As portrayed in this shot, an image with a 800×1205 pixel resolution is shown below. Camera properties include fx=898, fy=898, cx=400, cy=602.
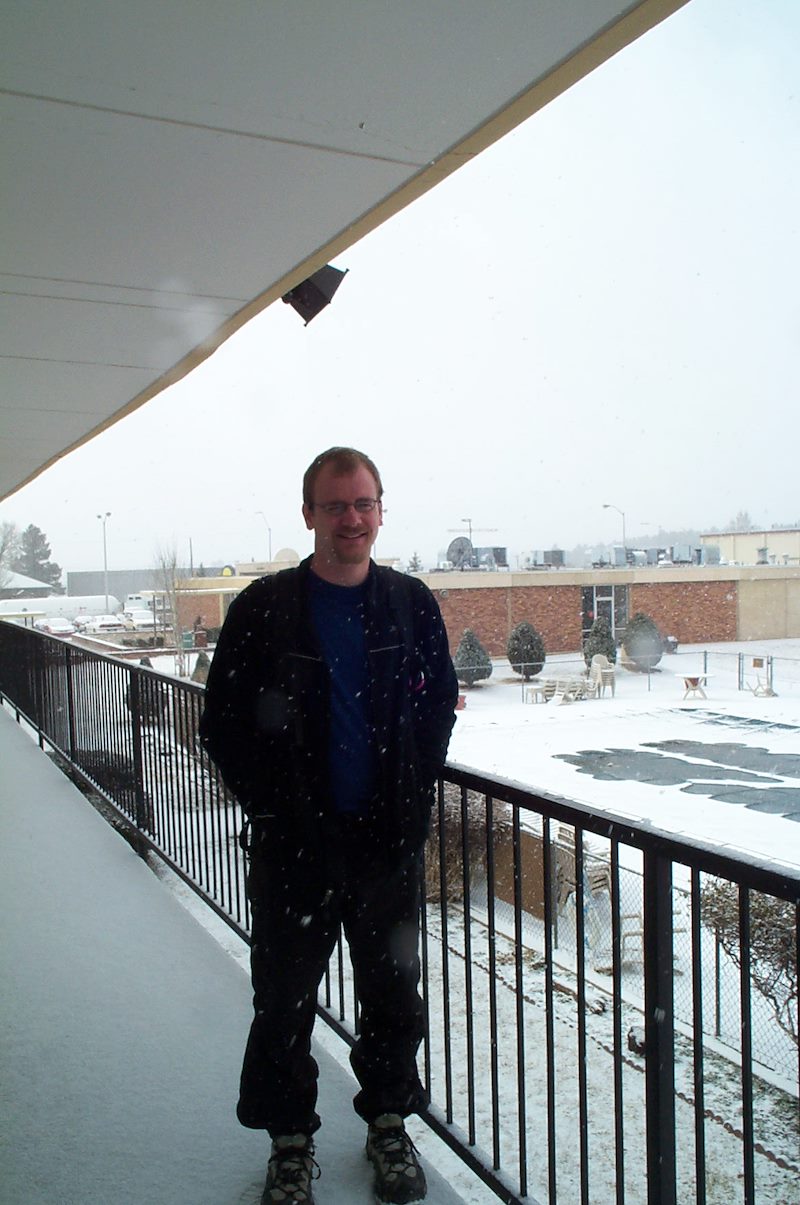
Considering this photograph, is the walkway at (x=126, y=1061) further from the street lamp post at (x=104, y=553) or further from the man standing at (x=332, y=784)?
the street lamp post at (x=104, y=553)

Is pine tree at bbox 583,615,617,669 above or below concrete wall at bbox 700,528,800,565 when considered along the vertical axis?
below

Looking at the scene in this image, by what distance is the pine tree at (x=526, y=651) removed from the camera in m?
7.43

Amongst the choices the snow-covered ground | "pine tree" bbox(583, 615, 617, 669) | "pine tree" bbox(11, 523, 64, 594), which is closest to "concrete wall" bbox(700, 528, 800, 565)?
the snow-covered ground

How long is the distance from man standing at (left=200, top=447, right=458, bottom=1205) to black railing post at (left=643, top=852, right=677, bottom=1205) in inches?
20.1

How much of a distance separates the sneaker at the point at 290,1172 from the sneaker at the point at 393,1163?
0.12 metres

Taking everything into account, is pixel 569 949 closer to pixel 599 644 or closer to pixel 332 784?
pixel 332 784

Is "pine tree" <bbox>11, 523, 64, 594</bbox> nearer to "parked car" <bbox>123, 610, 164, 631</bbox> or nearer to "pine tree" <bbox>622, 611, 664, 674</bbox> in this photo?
"parked car" <bbox>123, 610, 164, 631</bbox>

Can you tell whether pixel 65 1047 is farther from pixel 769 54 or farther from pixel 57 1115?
pixel 769 54

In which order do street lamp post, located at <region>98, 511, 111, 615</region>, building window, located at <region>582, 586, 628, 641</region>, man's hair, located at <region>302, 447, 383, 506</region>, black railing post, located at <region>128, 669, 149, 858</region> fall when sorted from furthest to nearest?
street lamp post, located at <region>98, 511, 111, 615</region>, building window, located at <region>582, 586, 628, 641</region>, black railing post, located at <region>128, 669, 149, 858</region>, man's hair, located at <region>302, 447, 383, 506</region>

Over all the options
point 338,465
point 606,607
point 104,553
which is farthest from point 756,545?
point 104,553

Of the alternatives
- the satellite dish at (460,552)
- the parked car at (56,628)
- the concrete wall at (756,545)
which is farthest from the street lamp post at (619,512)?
the parked car at (56,628)

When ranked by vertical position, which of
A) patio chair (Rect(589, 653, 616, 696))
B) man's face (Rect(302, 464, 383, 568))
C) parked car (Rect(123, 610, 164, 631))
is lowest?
patio chair (Rect(589, 653, 616, 696))

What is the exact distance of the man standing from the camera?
5.49 feet

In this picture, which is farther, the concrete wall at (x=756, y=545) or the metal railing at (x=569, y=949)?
the concrete wall at (x=756, y=545)
